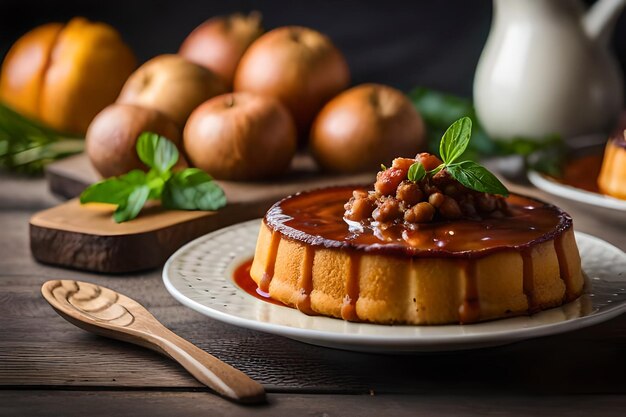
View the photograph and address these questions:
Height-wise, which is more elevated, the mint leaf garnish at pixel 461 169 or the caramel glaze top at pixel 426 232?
the mint leaf garnish at pixel 461 169

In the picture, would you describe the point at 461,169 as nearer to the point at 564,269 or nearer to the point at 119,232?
the point at 564,269

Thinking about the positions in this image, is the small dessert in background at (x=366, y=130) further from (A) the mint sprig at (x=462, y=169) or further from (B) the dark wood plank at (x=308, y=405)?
(B) the dark wood plank at (x=308, y=405)

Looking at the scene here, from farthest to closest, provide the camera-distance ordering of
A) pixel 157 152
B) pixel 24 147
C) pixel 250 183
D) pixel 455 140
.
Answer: pixel 24 147
pixel 250 183
pixel 157 152
pixel 455 140

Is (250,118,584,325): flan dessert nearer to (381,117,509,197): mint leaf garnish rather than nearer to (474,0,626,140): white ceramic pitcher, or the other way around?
(381,117,509,197): mint leaf garnish

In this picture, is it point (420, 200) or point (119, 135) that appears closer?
point (420, 200)

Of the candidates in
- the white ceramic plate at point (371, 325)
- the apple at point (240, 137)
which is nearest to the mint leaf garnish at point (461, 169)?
the white ceramic plate at point (371, 325)

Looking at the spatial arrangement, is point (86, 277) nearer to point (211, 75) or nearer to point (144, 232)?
point (144, 232)

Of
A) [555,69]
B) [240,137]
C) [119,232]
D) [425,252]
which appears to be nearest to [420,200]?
[425,252]

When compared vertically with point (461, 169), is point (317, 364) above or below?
below

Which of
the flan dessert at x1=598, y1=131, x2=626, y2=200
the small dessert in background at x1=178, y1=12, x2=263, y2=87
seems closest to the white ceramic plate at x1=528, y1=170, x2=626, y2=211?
the flan dessert at x1=598, y1=131, x2=626, y2=200
